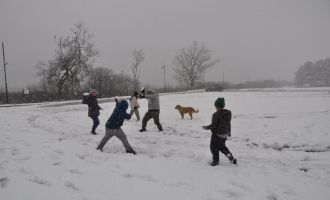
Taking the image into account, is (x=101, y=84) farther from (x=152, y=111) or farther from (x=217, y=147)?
(x=217, y=147)

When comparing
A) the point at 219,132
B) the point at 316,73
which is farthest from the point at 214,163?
the point at 316,73

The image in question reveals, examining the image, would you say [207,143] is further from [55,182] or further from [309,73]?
[309,73]

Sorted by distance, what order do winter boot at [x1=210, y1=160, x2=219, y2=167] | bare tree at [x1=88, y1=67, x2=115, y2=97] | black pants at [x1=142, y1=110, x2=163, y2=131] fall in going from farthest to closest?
bare tree at [x1=88, y1=67, x2=115, y2=97] < black pants at [x1=142, y1=110, x2=163, y2=131] < winter boot at [x1=210, y1=160, x2=219, y2=167]

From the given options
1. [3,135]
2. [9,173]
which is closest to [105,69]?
[3,135]

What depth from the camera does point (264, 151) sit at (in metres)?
8.33

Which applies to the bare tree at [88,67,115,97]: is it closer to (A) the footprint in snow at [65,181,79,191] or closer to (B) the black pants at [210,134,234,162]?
(B) the black pants at [210,134,234,162]

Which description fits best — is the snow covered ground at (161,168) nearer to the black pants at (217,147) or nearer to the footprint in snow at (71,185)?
the footprint in snow at (71,185)

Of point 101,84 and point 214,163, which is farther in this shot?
point 101,84

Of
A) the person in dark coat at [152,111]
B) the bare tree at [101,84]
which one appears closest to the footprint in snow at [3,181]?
the person in dark coat at [152,111]

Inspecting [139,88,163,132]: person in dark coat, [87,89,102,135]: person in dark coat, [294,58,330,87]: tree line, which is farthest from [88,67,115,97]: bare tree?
[294,58,330,87]: tree line

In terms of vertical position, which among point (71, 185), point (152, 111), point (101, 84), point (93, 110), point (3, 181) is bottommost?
point (71, 185)

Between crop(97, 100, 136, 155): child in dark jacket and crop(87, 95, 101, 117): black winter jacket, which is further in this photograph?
crop(87, 95, 101, 117): black winter jacket

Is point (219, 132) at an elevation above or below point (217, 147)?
above

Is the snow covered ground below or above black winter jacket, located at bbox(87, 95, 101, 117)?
below
